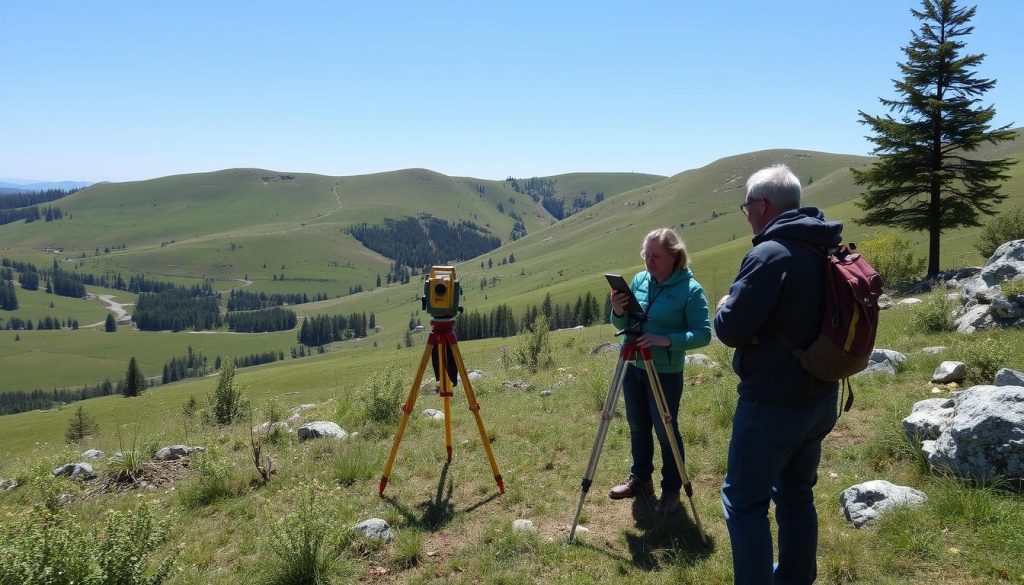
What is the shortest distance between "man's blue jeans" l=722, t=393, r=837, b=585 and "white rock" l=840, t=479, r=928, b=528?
5.60ft

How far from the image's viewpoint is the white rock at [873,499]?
555cm

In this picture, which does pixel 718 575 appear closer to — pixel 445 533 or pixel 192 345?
pixel 445 533

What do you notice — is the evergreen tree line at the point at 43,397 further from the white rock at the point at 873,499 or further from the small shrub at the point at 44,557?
the white rock at the point at 873,499

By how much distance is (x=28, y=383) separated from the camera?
501 ft

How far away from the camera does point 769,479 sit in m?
3.93

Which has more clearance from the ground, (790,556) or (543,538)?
(790,556)

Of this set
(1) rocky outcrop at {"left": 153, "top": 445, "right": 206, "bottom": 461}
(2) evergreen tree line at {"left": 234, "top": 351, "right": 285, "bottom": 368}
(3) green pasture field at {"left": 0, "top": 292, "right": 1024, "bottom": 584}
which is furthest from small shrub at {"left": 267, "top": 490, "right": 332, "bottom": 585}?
(2) evergreen tree line at {"left": 234, "top": 351, "right": 285, "bottom": 368}

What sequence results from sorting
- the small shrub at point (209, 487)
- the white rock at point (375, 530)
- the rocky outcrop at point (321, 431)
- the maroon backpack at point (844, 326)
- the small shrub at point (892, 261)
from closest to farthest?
1. the maroon backpack at point (844, 326)
2. the white rock at point (375, 530)
3. the small shrub at point (209, 487)
4. the rocky outcrop at point (321, 431)
5. the small shrub at point (892, 261)

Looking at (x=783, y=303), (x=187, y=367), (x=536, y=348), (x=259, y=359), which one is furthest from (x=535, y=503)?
(x=187, y=367)

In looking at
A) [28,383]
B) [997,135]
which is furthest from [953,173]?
[28,383]

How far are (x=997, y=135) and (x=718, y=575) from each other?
1220 inches

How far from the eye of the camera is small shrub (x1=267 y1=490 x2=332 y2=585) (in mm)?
5312

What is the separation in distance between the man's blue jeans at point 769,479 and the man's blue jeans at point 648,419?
71.1 inches

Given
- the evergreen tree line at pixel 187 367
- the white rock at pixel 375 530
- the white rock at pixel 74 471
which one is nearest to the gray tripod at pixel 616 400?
the white rock at pixel 375 530
